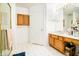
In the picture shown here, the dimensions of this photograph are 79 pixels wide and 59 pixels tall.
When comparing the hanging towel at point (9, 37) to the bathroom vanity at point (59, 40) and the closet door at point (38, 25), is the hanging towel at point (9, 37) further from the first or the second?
the bathroom vanity at point (59, 40)

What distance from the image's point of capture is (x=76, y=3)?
1620mm

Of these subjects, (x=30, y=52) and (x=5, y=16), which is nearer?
(x=5, y=16)

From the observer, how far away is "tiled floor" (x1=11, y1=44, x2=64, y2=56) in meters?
1.65

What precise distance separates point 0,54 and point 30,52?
0.40 metres

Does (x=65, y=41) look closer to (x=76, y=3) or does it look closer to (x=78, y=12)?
(x=78, y=12)

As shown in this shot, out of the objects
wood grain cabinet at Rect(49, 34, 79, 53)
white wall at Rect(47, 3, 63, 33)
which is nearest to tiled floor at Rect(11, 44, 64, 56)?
wood grain cabinet at Rect(49, 34, 79, 53)

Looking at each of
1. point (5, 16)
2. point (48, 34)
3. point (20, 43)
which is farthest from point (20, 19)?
point (48, 34)

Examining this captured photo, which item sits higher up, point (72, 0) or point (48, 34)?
point (72, 0)

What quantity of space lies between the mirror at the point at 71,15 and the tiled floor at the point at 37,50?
1.22ft

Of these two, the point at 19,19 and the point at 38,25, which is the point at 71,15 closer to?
the point at 38,25

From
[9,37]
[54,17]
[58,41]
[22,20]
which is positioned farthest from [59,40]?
[9,37]

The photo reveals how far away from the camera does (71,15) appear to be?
5.37 ft

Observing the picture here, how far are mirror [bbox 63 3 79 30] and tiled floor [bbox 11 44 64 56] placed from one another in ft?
1.22

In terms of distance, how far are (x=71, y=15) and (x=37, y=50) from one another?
0.67 m
